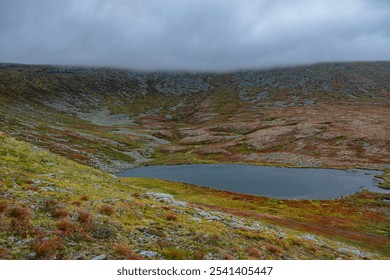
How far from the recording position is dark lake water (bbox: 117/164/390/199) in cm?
7591

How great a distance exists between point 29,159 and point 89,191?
33.3 feet

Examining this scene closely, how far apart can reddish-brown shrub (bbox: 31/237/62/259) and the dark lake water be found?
63594 millimetres

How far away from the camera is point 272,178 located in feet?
292

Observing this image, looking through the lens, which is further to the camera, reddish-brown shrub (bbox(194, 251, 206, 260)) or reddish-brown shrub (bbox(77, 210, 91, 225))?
reddish-brown shrub (bbox(77, 210, 91, 225))

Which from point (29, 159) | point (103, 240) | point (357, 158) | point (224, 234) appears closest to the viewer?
point (103, 240)

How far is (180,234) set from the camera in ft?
62.0

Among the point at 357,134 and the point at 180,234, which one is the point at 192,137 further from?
the point at 180,234

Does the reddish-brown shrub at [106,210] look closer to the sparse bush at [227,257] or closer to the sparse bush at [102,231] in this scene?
the sparse bush at [102,231]

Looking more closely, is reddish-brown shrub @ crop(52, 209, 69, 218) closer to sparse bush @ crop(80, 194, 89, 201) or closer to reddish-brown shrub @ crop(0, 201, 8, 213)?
reddish-brown shrub @ crop(0, 201, 8, 213)

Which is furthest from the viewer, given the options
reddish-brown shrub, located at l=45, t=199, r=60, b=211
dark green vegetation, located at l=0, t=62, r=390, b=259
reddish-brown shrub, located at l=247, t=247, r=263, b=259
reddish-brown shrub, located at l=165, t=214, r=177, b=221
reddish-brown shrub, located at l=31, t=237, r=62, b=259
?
reddish-brown shrub, located at l=165, t=214, r=177, b=221

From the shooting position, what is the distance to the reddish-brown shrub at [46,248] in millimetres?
12922

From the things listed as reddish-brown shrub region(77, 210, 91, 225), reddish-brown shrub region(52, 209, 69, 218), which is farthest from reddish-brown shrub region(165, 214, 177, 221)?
reddish-brown shrub region(52, 209, 69, 218)

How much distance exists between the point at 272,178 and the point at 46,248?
82.0 meters

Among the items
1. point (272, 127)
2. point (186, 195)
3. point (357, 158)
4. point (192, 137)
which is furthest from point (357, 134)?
point (186, 195)
